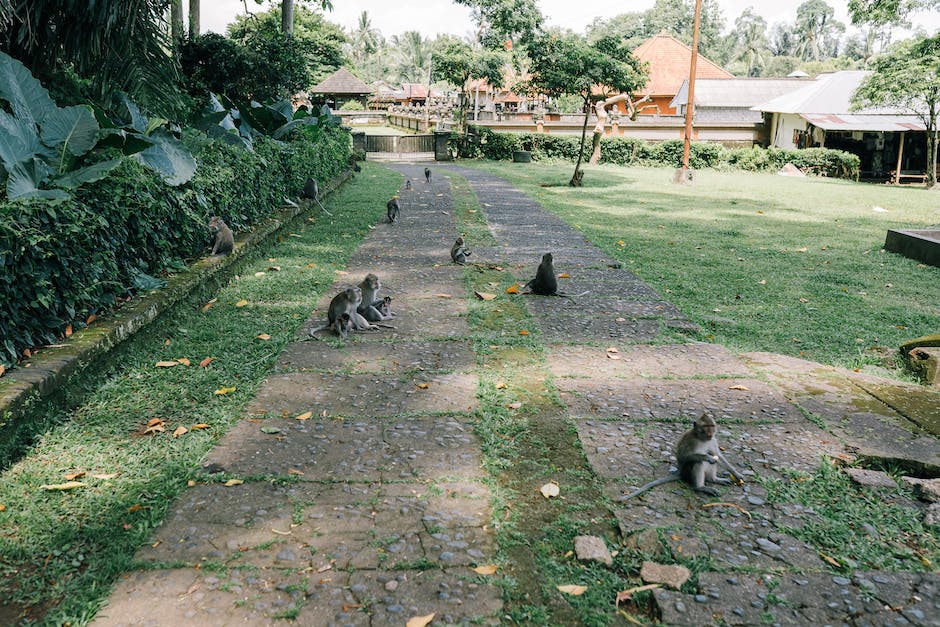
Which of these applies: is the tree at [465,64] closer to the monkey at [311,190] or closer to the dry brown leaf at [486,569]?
the monkey at [311,190]

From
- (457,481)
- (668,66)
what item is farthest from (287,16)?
(668,66)

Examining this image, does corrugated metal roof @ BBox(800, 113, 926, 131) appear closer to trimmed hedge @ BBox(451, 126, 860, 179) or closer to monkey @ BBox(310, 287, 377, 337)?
trimmed hedge @ BBox(451, 126, 860, 179)

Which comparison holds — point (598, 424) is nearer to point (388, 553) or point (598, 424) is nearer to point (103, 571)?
point (388, 553)

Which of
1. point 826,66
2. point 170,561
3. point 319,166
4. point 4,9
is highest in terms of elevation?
point 826,66

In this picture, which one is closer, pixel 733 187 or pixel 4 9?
pixel 4 9

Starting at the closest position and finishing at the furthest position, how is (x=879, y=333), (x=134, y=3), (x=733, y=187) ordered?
(x=879, y=333) → (x=134, y=3) → (x=733, y=187)

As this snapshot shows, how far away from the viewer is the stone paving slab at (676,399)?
4.00 meters

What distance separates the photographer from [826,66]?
57.2m

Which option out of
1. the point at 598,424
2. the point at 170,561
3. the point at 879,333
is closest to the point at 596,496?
the point at 598,424

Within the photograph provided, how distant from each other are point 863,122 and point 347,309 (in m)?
26.1

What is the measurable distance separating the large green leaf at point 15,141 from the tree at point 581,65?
13.4 metres

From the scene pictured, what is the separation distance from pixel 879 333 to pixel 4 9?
25.9 ft

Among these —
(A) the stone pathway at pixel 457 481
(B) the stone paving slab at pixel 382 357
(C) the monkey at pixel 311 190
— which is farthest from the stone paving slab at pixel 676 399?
(C) the monkey at pixel 311 190

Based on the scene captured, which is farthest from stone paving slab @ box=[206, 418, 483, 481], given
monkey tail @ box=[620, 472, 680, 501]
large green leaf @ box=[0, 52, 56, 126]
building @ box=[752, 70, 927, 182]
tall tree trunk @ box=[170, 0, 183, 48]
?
building @ box=[752, 70, 927, 182]
